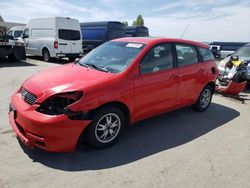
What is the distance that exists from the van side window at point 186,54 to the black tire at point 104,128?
6.00ft

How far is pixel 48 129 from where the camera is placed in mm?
3354

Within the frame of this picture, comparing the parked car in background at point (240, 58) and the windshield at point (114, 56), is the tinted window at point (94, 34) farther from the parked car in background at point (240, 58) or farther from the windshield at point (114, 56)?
the windshield at point (114, 56)

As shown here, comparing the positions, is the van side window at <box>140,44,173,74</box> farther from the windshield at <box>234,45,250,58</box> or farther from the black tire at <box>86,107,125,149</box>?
the windshield at <box>234,45,250,58</box>

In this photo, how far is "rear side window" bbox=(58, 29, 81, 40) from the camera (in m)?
14.3

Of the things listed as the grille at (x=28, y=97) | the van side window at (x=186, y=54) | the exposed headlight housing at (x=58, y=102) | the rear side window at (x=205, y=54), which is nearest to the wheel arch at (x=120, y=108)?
the exposed headlight housing at (x=58, y=102)

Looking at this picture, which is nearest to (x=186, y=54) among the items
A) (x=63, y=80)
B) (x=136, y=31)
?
(x=63, y=80)

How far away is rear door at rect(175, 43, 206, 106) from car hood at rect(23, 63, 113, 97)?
171 centimetres

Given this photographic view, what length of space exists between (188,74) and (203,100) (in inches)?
43.5

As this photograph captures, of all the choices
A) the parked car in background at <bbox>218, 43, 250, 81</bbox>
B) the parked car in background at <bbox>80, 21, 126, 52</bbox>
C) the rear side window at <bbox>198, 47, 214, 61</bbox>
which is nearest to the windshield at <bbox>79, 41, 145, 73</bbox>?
the rear side window at <bbox>198, 47, 214, 61</bbox>

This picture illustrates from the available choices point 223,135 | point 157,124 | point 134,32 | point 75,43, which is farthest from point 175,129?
point 134,32

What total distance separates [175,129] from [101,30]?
1375 centimetres

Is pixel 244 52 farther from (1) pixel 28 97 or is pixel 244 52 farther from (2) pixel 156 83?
(1) pixel 28 97

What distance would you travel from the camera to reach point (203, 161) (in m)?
3.78

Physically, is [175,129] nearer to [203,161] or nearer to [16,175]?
[203,161]
